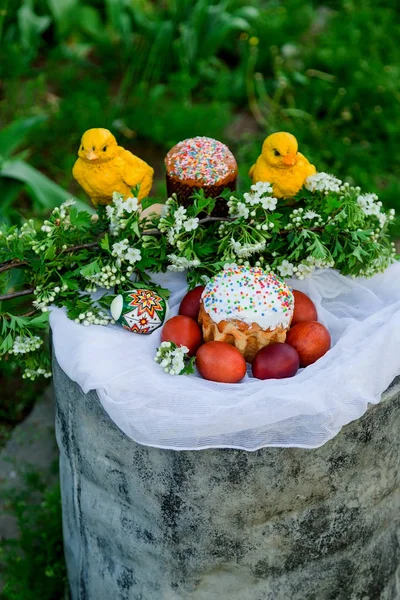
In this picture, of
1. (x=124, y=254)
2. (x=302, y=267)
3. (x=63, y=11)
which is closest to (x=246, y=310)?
(x=302, y=267)

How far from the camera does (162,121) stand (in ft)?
15.0

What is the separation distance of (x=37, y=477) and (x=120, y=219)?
1296mm

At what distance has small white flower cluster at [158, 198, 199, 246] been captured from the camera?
2025 millimetres

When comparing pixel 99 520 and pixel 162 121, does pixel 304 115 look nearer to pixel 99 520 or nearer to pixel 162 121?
pixel 162 121

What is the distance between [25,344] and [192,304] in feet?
1.47

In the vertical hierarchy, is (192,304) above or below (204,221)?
below

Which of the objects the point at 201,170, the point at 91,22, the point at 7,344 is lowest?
the point at 91,22

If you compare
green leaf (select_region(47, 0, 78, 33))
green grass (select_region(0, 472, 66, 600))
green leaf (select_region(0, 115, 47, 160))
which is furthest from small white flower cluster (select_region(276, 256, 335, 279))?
green leaf (select_region(47, 0, 78, 33))

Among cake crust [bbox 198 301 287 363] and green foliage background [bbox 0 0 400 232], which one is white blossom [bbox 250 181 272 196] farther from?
green foliage background [bbox 0 0 400 232]

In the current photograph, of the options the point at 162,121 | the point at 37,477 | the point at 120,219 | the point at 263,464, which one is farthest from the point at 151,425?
the point at 162,121

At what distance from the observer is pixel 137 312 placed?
1995 millimetres

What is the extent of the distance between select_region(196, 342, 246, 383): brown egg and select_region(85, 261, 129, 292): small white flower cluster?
319 mm

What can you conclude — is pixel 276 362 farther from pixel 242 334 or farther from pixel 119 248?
pixel 119 248

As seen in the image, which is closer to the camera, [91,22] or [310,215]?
[310,215]
